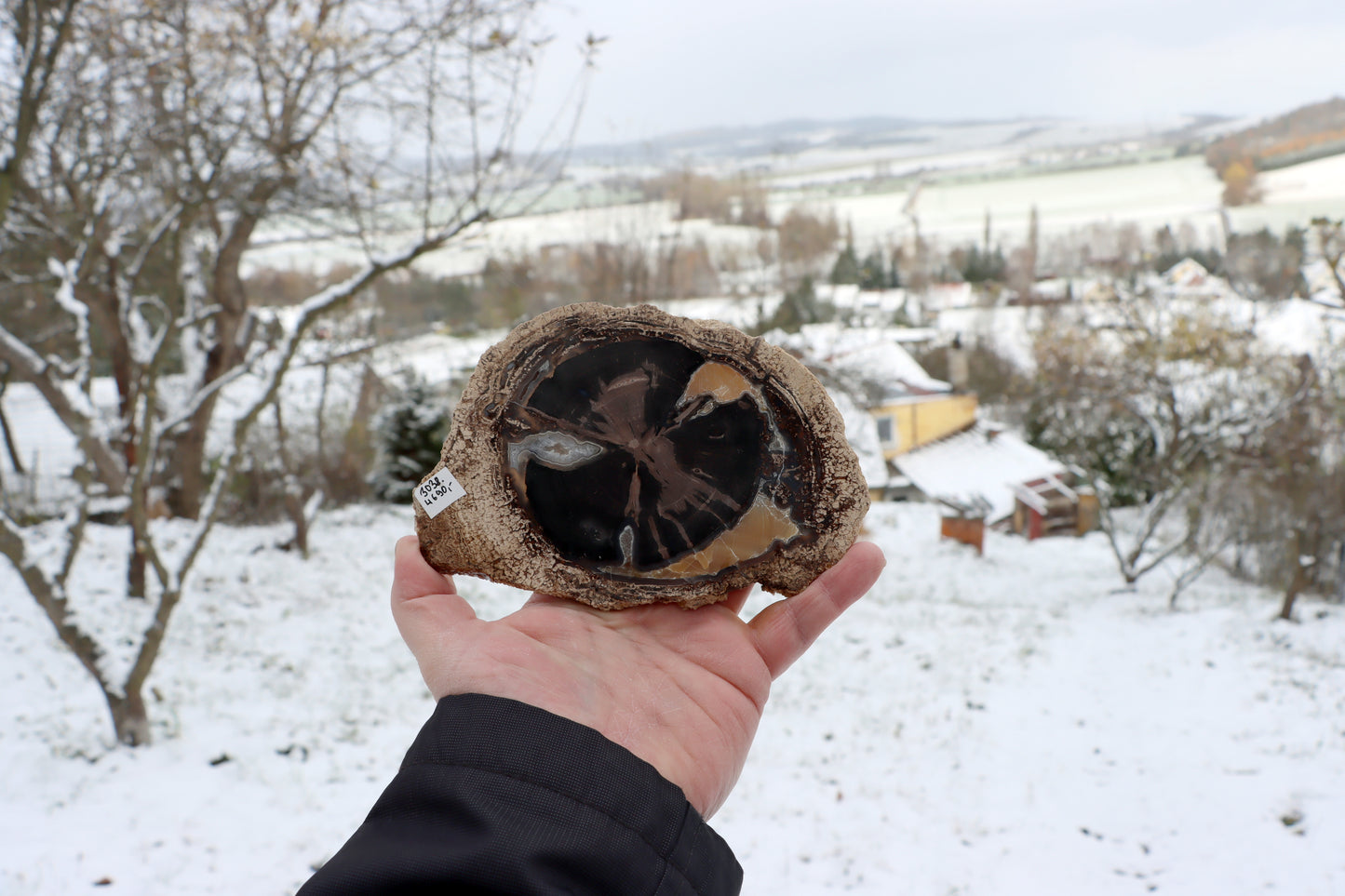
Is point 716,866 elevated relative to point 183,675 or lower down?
elevated

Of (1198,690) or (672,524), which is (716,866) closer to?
(672,524)

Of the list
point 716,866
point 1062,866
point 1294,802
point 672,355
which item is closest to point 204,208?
point 672,355

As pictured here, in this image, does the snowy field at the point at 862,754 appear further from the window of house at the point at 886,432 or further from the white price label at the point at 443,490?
the window of house at the point at 886,432

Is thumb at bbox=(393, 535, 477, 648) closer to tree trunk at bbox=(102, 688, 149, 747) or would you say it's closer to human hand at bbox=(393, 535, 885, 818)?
human hand at bbox=(393, 535, 885, 818)

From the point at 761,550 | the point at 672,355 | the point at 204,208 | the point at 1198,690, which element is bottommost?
the point at 1198,690

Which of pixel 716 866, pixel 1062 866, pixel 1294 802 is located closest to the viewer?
pixel 716 866

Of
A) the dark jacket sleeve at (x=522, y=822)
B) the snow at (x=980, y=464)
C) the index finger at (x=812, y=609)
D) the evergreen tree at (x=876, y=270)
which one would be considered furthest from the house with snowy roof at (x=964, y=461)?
the dark jacket sleeve at (x=522, y=822)

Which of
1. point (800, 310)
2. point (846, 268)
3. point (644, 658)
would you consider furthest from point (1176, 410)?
point (846, 268)

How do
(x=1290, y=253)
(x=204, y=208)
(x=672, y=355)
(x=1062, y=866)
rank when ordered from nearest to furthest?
(x=672, y=355) < (x=1062, y=866) < (x=204, y=208) < (x=1290, y=253)
